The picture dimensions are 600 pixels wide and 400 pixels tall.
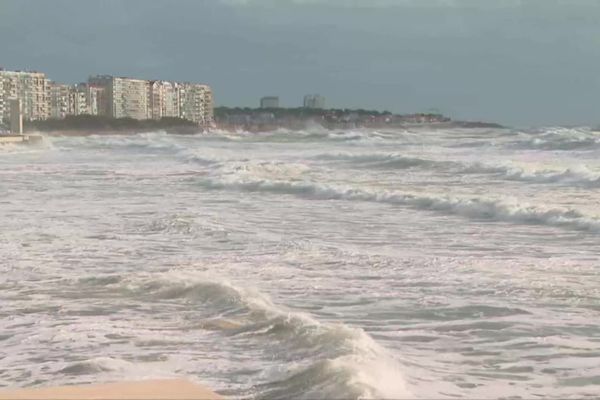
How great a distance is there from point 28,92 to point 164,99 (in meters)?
29.9

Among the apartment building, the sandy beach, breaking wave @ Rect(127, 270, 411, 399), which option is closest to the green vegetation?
the apartment building

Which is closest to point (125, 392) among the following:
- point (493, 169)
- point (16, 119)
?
point (493, 169)

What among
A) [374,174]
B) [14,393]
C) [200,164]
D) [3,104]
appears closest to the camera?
[14,393]

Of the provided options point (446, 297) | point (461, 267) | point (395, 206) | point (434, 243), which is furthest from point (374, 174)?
point (446, 297)

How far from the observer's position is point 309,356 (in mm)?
5801

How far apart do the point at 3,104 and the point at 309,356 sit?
5547 inches

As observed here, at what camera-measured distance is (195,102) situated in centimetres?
17100

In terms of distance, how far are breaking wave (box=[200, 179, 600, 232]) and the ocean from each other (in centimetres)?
7

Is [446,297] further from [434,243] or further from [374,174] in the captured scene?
[374,174]

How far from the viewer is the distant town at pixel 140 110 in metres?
132

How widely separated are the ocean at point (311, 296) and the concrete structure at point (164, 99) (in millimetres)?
147785

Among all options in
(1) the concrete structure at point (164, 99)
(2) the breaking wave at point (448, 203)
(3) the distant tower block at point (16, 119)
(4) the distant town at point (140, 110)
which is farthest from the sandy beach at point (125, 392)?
(1) the concrete structure at point (164, 99)

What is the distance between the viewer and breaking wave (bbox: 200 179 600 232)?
14.7 m

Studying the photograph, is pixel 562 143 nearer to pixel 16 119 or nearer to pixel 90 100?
pixel 16 119
